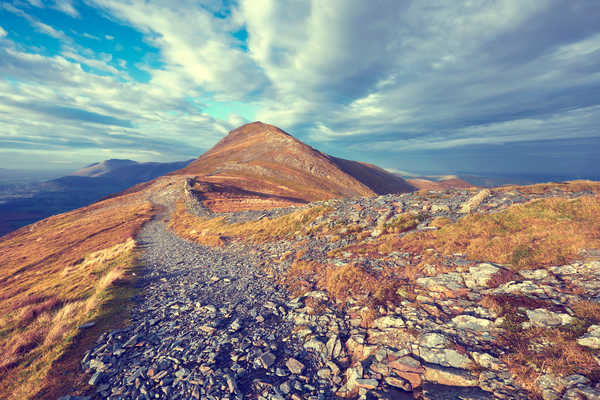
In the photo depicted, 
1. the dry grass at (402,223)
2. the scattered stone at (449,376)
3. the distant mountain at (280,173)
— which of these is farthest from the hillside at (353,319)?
the distant mountain at (280,173)

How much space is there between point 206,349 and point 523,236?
15593 millimetres

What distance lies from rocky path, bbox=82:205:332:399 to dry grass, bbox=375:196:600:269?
9118 mm

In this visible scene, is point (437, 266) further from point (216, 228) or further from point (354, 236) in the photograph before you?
point (216, 228)

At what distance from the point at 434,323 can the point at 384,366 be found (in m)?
2.60

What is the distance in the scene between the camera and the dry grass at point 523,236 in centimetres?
1023

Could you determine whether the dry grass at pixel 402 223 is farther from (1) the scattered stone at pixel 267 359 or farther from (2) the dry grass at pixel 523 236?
(1) the scattered stone at pixel 267 359

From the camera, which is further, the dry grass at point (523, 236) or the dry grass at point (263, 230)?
the dry grass at point (263, 230)

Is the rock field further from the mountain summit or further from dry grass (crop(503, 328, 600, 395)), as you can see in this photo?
the mountain summit

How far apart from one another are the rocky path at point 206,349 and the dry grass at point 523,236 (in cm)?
912

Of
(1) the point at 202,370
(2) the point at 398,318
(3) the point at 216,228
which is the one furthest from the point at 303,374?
(3) the point at 216,228

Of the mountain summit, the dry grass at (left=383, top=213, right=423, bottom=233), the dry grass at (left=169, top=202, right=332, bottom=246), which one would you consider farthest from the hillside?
the mountain summit

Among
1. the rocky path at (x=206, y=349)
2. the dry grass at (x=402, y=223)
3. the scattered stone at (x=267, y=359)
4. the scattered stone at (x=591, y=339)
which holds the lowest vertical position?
the rocky path at (x=206, y=349)

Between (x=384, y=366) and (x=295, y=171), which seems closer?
(x=384, y=366)

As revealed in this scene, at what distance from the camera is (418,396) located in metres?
5.59
